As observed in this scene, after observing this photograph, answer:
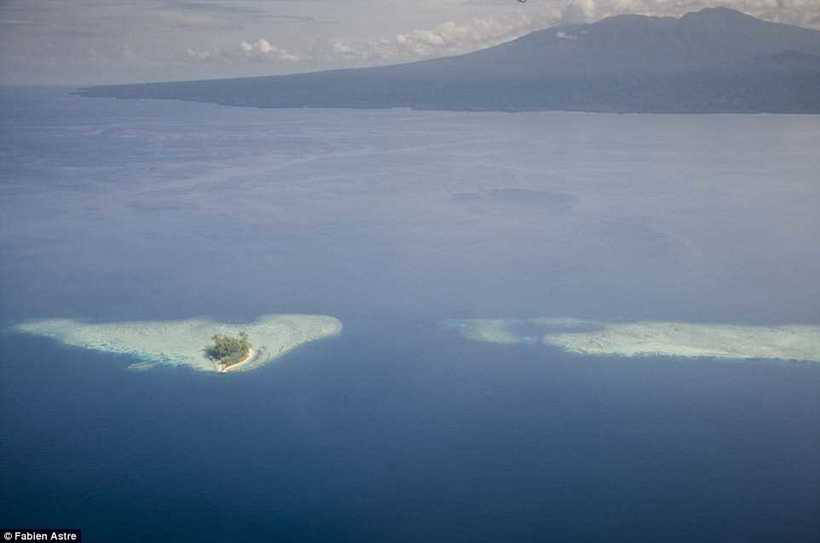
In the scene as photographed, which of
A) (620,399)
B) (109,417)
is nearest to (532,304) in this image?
(620,399)

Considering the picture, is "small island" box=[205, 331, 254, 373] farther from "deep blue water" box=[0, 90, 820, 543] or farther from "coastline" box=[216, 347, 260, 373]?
"deep blue water" box=[0, 90, 820, 543]

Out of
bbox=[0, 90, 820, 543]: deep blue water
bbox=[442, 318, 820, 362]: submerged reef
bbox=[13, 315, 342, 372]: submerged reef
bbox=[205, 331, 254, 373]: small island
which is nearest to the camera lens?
bbox=[0, 90, 820, 543]: deep blue water

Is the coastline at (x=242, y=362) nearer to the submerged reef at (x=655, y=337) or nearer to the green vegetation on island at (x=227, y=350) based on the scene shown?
the green vegetation on island at (x=227, y=350)

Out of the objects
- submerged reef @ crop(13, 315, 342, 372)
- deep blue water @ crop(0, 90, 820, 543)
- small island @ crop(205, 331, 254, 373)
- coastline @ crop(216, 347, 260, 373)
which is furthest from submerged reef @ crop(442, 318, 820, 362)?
small island @ crop(205, 331, 254, 373)

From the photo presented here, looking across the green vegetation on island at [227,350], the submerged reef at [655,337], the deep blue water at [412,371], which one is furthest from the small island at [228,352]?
the submerged reef at [655,337]

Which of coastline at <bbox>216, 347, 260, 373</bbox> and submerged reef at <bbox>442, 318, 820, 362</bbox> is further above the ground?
submerged reef at <bbox>442, 318, 820, 362</bbox>

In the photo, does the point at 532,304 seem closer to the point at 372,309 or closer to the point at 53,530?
the point at 372,309
